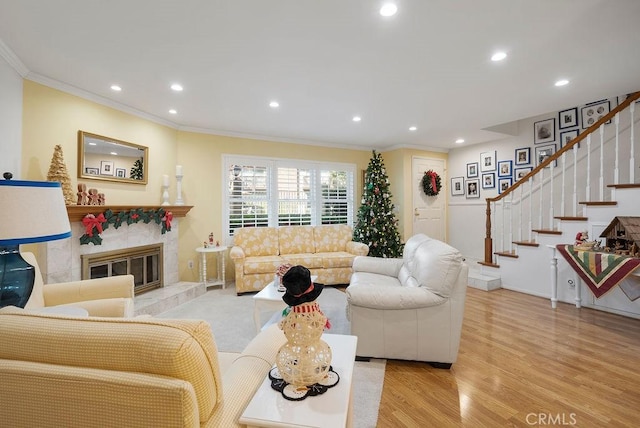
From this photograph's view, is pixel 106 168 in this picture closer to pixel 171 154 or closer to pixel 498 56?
pixel 171 154

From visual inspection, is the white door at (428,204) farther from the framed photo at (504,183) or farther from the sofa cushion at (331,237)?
the sofa cushion at (331,237)

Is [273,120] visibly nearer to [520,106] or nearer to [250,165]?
[250,165]

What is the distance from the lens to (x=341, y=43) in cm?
230

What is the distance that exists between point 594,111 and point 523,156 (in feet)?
3.66

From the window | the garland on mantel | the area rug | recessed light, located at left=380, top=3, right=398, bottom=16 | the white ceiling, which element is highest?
the white ceiling

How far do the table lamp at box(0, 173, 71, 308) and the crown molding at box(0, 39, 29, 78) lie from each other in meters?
1.82

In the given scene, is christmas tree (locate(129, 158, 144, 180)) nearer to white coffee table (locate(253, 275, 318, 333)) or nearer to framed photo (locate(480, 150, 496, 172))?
white coffee table (locate(253, 275, 318, 333))

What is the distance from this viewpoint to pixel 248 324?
3072mm

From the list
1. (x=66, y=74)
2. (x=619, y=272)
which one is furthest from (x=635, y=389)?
(x=66, y=74)

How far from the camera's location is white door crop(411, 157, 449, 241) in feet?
19.7

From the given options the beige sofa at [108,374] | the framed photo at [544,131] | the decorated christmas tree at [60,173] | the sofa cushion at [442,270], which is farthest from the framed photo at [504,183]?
the decorated christmas tree at [60,173]

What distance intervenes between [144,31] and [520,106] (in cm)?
438

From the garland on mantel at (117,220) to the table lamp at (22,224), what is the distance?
1750 mm

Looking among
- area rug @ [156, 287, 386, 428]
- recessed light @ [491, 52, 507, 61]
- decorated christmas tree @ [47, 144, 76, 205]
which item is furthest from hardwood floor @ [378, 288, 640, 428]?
decorated christmas tree @ [47, 144, 76, 205]
